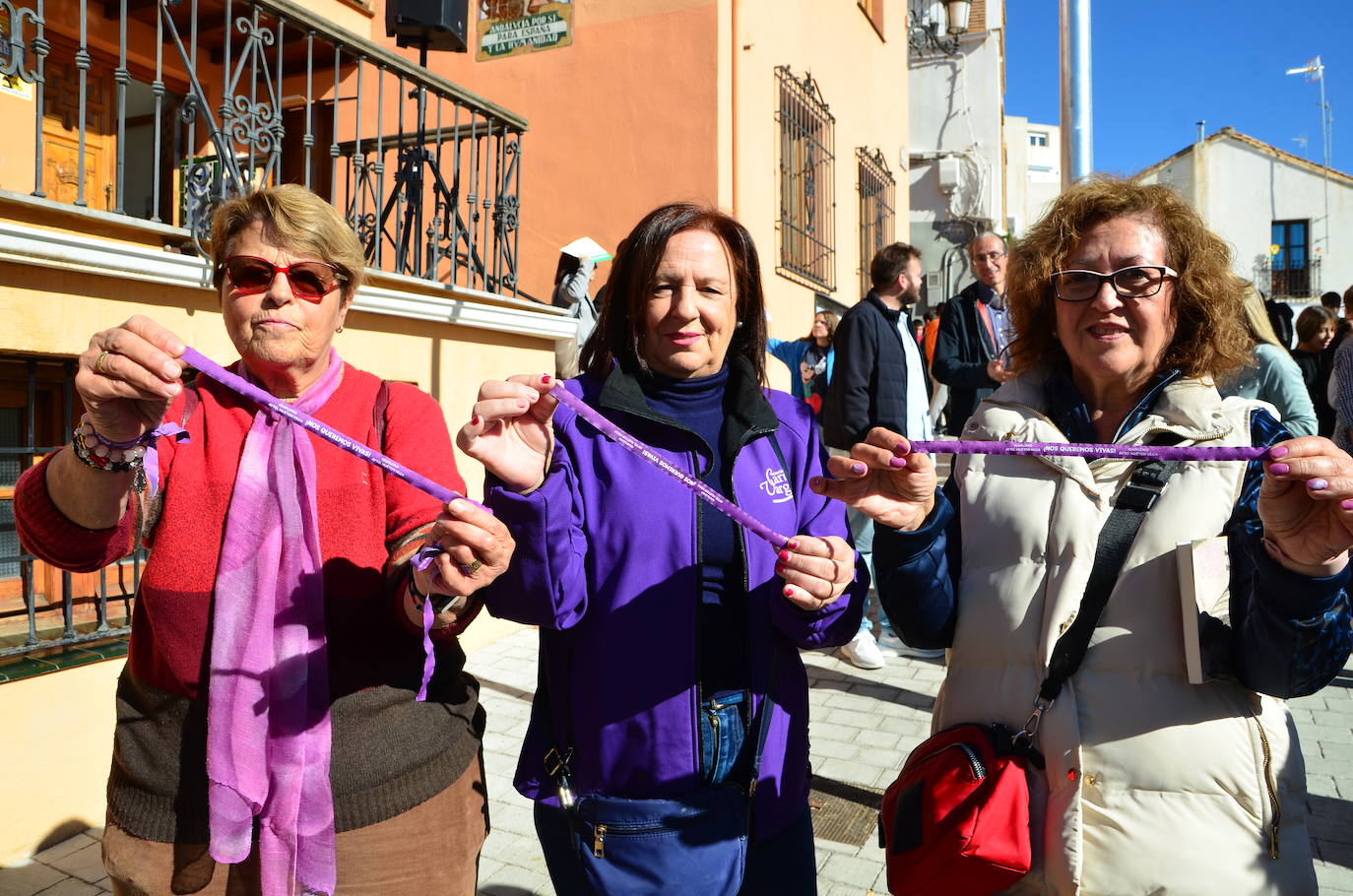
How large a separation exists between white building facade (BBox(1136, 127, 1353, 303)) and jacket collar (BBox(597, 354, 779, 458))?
3862 centimetres

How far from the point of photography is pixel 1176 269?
77.0 inches

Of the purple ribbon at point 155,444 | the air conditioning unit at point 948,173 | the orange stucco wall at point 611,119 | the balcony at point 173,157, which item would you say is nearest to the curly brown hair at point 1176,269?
the purple ribbon at point 155,444

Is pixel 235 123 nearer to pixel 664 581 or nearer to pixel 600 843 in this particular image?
pixel 664 581

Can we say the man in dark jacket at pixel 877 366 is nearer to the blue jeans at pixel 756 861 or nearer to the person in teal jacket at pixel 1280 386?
the person in teal jacket at pixel 1280 386

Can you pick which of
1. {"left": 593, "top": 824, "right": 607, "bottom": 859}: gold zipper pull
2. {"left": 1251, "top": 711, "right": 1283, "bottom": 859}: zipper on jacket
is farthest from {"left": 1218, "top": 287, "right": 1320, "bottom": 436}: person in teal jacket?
{"left": 593, "top": 824, "right": 607, "bottom": 859}: gold zipper pull

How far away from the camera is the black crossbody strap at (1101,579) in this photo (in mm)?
1765

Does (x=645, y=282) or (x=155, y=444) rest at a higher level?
(x=645, y=282)

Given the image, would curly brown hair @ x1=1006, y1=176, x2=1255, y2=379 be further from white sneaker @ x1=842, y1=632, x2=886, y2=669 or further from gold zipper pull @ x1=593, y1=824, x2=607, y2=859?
white sneaker @ x1=842, y1=632, x2=886, y2=669

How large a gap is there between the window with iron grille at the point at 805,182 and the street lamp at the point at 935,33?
1114cm

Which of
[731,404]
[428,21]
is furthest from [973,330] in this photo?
[731,404]

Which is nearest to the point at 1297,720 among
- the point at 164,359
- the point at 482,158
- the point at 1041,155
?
the point at 164,359

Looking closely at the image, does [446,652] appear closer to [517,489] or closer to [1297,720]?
[517,489]

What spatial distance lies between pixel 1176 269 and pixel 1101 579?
683 mm

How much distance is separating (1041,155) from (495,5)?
7613 centimetres
